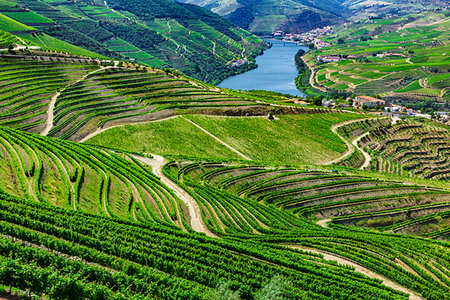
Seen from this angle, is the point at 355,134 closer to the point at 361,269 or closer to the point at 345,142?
the point at 345,142

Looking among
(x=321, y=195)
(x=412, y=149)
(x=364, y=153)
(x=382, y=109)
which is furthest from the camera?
(x=382, y=109)

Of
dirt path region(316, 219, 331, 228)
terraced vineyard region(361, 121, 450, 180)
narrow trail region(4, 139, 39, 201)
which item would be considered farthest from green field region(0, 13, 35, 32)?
dirt path region(316, 219, 331, 228)

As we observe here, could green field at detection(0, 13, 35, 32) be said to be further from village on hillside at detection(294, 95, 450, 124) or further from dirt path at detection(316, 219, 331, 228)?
dirt path at detection(316, 219, 331, 228)

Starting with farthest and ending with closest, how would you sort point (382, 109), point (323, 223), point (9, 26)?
point (382, 109) < point (9, 26) < point (323, 223)

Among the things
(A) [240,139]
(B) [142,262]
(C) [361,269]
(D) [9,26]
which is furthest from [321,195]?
(D) [9,26]

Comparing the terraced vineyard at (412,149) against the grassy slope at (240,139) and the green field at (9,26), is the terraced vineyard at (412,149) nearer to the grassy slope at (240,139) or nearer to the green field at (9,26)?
the grassy slope at (240,139)

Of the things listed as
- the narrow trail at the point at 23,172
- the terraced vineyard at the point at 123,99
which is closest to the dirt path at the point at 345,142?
the terraced vineyard at the point at 123,99
